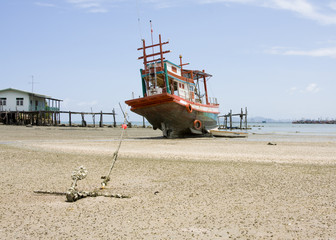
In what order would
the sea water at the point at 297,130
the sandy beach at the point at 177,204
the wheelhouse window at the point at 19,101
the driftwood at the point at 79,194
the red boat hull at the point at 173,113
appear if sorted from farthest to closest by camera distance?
1. the wheelhouse window at the point at 19,101
2. the sea water at the point at 297,130
3. the red boat hull at the point at 173,113
4. the driftwood at the point at 79,194
5. the sandy beach at the point at 177,204

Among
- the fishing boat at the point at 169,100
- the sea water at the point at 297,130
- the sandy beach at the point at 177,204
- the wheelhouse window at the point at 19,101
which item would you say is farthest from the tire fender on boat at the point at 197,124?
the wheelhouse window at the point at 19,101

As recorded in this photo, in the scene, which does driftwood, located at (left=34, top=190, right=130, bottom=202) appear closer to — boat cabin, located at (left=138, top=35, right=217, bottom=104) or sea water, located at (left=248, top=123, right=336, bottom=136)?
boat cabin, located at (left=138, top=35, right=217, bottom=104)

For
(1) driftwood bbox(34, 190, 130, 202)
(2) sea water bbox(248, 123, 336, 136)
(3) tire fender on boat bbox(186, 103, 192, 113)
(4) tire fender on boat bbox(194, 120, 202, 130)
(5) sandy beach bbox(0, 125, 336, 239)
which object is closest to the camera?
(5) sandy beach bbox(0, 125, 336, 239)

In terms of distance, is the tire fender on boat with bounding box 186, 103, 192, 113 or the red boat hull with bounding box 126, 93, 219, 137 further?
the tire fender on boat with bounding box 186, 103, 192, 113

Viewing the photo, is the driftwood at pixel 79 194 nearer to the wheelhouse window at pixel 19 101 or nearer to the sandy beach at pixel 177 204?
the sandy beach at pixel 177 204

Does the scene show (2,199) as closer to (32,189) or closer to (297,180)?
(32,189)

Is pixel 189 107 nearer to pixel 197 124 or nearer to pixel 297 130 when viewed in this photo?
pixel 197 124

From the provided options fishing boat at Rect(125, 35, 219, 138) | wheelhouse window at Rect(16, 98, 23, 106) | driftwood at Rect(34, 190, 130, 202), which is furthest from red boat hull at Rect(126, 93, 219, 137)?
wheelhouse window at Rect(16, 98, 23, 106)

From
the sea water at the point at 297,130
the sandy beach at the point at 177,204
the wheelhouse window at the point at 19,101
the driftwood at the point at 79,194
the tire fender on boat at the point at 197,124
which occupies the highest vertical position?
the wheelhouse window at the point at 19,101

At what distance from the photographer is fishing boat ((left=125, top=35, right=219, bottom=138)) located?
20.4m

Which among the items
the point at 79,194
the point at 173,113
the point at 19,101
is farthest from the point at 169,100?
the point at 19,101

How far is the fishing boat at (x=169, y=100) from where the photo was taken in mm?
20406

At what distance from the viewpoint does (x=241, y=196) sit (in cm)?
519

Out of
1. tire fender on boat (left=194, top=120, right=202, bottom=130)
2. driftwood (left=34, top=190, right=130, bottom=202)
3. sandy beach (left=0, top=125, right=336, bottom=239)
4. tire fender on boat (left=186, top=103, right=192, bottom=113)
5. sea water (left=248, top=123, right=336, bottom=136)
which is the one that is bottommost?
sea water (left=248, top=123, right=336, bottom=136)
